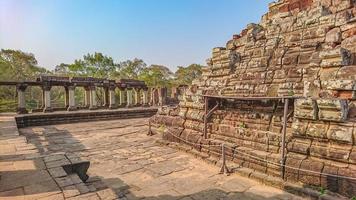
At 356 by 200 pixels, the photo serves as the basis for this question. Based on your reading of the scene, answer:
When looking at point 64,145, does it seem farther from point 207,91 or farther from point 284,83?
point 284,83

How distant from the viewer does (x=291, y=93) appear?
549cm

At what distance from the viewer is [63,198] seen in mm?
3113

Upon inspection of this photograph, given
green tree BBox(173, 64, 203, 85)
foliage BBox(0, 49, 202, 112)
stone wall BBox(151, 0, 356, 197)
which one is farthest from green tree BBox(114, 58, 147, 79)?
stone wall BBox(151, 0, 356, 197)

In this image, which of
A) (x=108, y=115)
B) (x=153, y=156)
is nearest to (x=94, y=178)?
(x=153, y=156)

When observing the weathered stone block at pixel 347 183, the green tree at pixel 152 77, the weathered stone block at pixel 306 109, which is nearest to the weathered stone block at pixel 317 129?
the weathered stone block at pixel 306 109

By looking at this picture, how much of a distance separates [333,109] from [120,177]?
14.4 feet

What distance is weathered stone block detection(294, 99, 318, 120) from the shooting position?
14.0ft

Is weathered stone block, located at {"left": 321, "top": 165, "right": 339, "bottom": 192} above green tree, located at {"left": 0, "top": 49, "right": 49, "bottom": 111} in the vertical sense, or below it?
below

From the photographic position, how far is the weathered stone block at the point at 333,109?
3925mm

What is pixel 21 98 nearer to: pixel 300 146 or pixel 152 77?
pixel 300 146

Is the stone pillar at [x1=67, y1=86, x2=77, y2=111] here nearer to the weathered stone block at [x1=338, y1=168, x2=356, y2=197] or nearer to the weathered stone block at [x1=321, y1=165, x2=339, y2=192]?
the weathered stone block at [x1=321, y1=165, x2=339, y2=192]

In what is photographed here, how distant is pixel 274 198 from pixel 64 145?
7107mm

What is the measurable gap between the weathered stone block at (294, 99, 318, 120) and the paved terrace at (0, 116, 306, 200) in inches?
57.0

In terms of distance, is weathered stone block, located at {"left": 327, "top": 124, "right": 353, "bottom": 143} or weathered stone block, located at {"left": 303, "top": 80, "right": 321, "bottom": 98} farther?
weathered stone block, located at {"left": 303, "top": 80, "right": 321, "bottom": 98}
